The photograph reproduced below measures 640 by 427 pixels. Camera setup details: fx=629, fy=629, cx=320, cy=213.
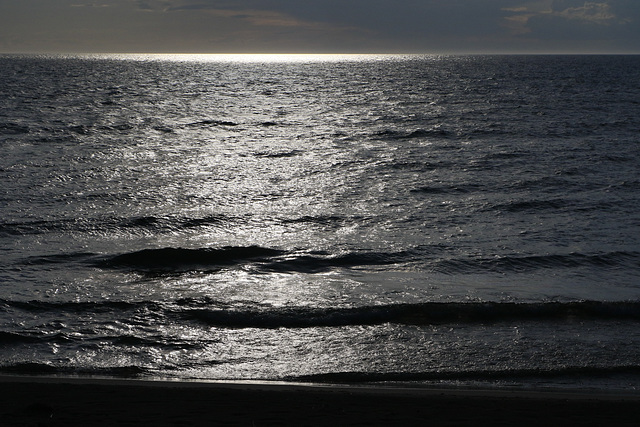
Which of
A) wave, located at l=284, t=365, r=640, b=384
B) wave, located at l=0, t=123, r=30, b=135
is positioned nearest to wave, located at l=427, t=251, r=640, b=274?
wave, located at l=284, t=365, r=640, b=384

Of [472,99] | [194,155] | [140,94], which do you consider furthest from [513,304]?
[140,94]

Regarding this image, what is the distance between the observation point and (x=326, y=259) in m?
15.2

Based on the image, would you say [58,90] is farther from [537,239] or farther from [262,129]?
[537,239]

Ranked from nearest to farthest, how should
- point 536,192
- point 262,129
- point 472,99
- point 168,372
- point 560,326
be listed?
point 168,372 < point 560,326 < point 536,192 < point 262,129 < point 472,99

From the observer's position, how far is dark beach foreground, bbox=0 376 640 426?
6.74 m

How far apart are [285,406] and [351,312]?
14.1ft

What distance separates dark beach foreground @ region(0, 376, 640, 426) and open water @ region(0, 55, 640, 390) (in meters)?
0.81

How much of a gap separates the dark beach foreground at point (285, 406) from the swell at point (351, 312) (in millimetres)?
2839

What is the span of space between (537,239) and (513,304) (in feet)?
17.6

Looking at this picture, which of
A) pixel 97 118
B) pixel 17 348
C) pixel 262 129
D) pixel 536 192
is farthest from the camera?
pixel 97 118

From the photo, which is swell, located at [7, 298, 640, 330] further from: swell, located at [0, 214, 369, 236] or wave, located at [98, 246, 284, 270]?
swell, located at [0, 214, 369, 236]

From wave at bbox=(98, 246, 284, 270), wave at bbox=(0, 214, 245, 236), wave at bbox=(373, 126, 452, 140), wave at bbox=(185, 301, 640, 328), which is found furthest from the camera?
wave at bbox=(373, 126, 452, 140)

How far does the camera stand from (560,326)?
36.1ft

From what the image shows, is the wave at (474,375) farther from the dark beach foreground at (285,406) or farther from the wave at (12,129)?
the wave at (12,129)
